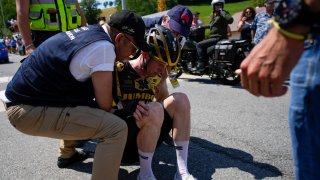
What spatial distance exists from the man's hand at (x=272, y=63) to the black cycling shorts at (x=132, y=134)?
4.79ft

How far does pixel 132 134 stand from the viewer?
271 cm

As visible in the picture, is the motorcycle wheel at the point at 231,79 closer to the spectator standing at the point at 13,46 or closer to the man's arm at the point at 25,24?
the man's arm at the point at 25,24

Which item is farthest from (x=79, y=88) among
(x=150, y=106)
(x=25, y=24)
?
(x=25, y=24)

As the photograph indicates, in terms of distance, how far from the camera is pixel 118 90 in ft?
9.33

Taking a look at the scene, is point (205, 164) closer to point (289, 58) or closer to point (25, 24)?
point (25, 24)

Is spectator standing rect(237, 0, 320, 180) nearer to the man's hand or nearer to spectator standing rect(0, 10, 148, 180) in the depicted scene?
the man's hand

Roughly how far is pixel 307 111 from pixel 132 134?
5.01ft

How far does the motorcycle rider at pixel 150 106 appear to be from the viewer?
262 cm

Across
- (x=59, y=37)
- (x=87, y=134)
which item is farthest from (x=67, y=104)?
(x=59, y=37)

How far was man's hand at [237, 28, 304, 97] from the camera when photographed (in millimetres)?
1201

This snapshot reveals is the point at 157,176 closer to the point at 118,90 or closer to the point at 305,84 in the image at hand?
the point at 118,90

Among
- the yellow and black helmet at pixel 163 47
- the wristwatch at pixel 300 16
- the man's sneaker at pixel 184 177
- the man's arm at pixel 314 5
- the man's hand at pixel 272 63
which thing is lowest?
the man's sneaker at pixel 184 177

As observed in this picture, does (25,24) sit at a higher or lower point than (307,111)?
higher

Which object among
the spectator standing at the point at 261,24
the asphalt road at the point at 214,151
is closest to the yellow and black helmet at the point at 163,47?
the asphalt road at the point at 214,151
